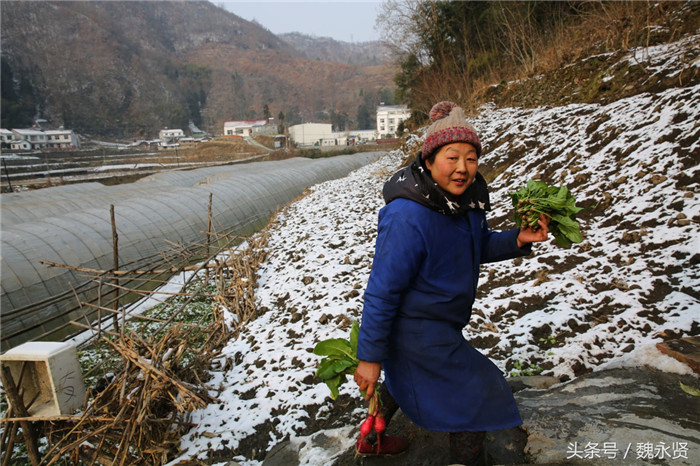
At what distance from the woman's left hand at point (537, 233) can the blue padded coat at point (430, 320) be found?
0.34 metres

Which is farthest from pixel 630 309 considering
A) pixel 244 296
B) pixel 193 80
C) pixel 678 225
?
pixel 193 80

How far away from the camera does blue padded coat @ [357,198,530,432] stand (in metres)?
1.56

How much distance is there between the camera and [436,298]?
161 centimetres

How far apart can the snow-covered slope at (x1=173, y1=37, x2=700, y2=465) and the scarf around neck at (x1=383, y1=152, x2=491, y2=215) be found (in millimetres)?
1587

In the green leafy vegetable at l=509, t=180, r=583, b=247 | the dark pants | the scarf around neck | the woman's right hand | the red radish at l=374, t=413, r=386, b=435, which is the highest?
the scarf around neck

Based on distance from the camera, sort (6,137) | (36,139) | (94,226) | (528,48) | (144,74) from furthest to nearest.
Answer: (144,74), (36,139), (6,137), (528,48), (94,226)

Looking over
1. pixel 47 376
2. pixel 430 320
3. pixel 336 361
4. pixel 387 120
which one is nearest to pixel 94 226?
pixel 47 376

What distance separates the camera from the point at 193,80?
107 metres

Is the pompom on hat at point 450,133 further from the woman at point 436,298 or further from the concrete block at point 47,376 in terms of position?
the concrete block at point 47,376

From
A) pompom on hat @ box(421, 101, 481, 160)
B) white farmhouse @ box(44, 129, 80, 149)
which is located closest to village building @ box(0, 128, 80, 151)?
white farmhouse @ box(44, 129, 80, 149)

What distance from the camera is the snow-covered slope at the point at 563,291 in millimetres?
2811

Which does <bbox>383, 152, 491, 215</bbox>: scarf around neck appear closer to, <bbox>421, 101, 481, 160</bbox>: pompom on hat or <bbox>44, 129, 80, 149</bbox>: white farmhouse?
<bbox>421, 101, 481, 160</bbox>: pompom on hat

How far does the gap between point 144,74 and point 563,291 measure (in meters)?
115

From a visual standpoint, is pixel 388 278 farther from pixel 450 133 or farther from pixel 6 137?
pixel 6 137
